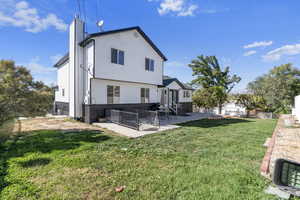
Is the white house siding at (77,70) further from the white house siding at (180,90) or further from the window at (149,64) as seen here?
the white house siding at (180,90)

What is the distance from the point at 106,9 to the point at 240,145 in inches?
521

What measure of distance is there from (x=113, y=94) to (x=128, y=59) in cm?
322

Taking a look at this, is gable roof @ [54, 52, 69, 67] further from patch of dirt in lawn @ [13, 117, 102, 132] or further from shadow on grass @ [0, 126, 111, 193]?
shadow on grass @ [0, 126, 111, 193]

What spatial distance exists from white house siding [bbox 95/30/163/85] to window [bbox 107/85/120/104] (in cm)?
94

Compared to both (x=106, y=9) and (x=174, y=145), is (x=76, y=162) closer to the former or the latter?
(x=174, y=145)

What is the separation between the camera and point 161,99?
1616 centimetres

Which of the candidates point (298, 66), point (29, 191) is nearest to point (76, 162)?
point (29, 191)

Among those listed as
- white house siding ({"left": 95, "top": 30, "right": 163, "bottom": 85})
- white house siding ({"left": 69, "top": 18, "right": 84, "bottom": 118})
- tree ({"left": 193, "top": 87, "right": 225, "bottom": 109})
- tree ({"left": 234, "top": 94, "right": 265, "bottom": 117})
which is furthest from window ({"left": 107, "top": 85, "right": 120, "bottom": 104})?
tree ({"left": 234, "top": 94, "right": 265, "bottom": 117})

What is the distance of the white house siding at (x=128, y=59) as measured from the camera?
414 inches

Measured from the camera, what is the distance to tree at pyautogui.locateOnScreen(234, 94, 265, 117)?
16.8 meters

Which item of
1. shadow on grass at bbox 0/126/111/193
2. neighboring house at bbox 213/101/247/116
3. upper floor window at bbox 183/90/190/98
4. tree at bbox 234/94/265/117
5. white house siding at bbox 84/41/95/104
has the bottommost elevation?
shadow on grass at bbox 0/126/111/193

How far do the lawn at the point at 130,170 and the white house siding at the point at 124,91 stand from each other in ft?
18.0

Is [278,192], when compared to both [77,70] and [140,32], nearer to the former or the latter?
[77,70]

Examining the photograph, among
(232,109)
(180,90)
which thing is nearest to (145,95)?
(180,90)
